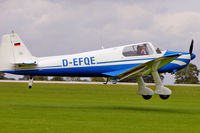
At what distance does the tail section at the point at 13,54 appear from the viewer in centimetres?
1712

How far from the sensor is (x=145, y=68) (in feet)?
56.1

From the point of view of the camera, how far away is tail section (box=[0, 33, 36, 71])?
1712 cm

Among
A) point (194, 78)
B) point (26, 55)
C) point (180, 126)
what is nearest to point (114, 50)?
point (26, 55)

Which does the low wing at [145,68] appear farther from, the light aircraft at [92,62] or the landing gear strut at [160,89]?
the landing gear strut at [160,89]

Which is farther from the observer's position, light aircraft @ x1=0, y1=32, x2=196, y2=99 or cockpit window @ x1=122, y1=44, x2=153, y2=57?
cockpit window @ x1=122, y1=44, x2=153, y2=57

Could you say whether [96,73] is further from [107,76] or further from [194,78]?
[194,78]

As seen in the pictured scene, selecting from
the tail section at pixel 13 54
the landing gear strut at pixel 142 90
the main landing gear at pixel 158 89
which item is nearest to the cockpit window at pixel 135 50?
the main landing gear at pixel 158 89

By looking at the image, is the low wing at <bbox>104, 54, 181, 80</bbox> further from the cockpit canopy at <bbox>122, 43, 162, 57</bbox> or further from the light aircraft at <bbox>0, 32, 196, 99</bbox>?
the cockpit canopy at <bbox>122, 43, 162, 57</bbox>

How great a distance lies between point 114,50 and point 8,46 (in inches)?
171

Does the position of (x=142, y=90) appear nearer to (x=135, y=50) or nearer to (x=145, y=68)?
(x=145, y=68)

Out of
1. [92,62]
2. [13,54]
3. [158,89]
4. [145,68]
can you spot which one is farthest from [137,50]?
[13,54]

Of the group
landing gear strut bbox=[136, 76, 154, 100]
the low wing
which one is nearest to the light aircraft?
the low wing

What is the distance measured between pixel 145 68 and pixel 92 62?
216 cm

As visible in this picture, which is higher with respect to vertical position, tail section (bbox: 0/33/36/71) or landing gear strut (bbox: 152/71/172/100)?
tail section (bbox: 0/33/36/71)
